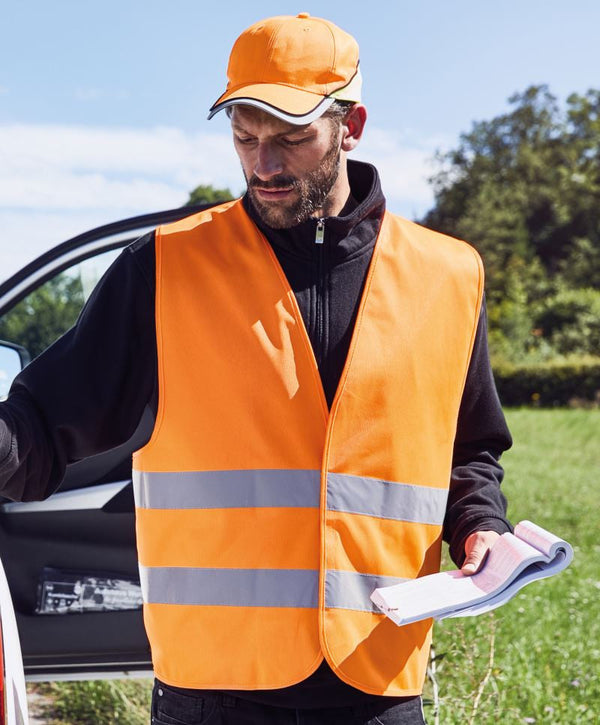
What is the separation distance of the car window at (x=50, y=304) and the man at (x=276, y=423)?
155 centimetres

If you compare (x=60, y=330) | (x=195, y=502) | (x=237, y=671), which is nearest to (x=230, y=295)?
(x=195, y=502)

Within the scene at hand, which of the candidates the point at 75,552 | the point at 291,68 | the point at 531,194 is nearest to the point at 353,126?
the point at 291,68

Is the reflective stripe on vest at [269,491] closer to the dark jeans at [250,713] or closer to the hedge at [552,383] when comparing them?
the dark jeans at [250,713]

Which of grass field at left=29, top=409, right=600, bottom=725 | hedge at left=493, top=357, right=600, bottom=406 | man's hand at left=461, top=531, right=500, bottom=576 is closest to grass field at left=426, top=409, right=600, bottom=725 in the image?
grass field at left=29, top=409, right=600, bottom=725

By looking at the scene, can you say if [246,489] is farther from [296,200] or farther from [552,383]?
[552,383]

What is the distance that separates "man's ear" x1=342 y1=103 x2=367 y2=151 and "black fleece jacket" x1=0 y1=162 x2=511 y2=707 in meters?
0.13

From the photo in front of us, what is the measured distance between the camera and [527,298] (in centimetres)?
5078

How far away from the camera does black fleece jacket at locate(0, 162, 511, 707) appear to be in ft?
6.17

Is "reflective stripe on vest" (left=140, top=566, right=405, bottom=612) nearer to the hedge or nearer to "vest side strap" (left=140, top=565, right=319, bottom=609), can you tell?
"vest side strap" (left=140, top=565, right=319, bottom=609)

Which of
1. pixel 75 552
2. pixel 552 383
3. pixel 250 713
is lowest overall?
pixel 552 383

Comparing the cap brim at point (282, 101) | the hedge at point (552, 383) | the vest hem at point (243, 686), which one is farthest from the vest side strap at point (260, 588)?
the hedge at point (552, 383)

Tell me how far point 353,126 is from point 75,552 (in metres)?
1.97

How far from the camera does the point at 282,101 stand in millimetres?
1949

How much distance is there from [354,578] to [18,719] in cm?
65
